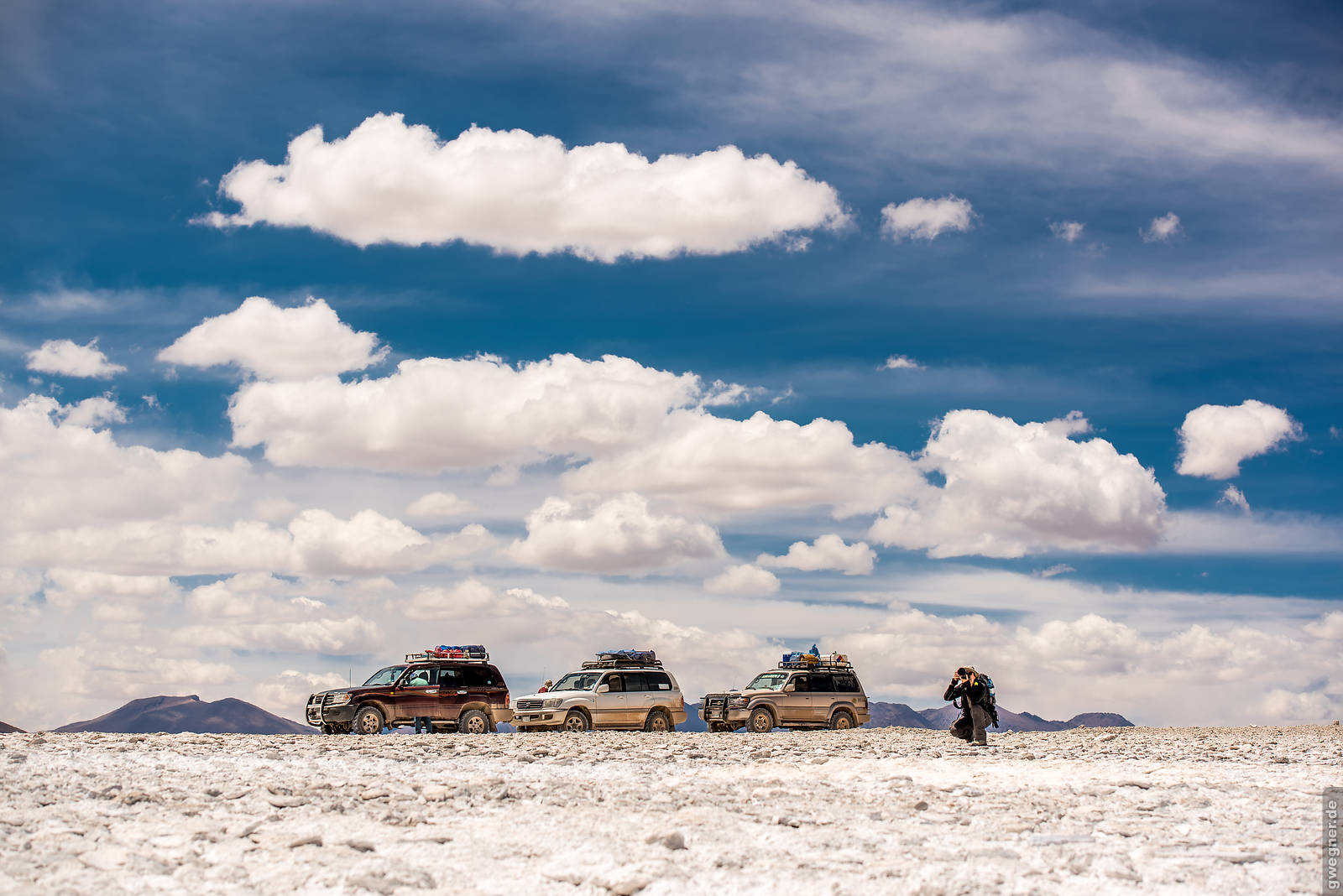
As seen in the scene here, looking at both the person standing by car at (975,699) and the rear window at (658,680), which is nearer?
the person standing by car at (975,699)

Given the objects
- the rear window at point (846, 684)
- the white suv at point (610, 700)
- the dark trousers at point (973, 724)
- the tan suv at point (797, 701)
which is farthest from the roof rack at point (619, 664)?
the dark trousers at point (973, 724)

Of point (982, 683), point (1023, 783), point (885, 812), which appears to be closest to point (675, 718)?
point (982, 683)

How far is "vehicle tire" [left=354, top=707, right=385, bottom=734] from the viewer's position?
27.1m

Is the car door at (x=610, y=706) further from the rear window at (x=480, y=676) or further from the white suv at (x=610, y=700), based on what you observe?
the rear window at (x=480, y=676)

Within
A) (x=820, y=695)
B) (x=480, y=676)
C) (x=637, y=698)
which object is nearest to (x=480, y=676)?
(x=480, y=676)

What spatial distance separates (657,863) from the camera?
1021 centimetres

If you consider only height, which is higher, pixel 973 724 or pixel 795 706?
pixel 973 724

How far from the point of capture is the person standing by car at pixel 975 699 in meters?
23.0

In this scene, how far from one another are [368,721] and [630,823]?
56.3 feet

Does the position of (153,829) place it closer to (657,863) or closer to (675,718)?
(657,863)

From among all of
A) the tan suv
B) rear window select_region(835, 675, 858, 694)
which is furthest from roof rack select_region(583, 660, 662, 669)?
rear window select_region(835, 675, 858, 694)

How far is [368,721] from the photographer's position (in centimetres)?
2728

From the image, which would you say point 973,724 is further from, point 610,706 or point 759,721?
point 610,706

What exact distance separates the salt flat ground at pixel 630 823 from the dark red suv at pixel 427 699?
27.4ft
